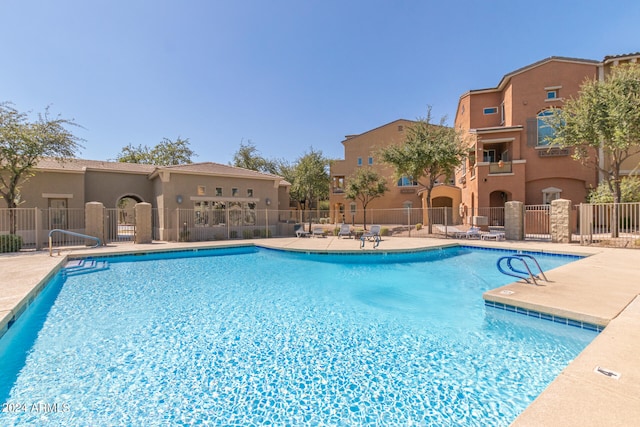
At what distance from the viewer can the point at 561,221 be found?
14445mm

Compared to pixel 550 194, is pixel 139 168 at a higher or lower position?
higher

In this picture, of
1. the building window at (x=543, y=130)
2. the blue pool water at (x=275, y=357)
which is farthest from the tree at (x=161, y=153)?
the building window at (x=543, y=130)

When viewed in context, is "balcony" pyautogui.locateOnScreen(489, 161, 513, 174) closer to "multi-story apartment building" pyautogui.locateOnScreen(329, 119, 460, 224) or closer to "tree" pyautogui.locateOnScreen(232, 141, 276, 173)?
"multi-story apartment building" pyautogui.locateOnScreen(329, 119, 460, 224)

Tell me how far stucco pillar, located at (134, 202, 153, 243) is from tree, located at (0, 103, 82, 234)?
4986 mm

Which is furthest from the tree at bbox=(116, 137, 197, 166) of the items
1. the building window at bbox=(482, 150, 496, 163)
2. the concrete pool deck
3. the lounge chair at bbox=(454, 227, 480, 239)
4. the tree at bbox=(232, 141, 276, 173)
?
the building window at bbox=(482, 150, 496, 163)

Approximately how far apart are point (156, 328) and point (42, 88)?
745 inches

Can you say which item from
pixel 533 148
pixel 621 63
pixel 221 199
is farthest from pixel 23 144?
pixel 621 63

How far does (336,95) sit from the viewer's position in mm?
23531

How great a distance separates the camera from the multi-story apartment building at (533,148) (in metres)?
19.3

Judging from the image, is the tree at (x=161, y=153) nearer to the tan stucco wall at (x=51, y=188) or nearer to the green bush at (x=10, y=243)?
the tan stucco wall at (x=51, y=188)

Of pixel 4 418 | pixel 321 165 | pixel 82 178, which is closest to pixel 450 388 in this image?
pixel 4 418

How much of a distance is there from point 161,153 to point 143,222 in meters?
26.3

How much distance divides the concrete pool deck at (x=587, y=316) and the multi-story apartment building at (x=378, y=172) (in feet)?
63.5

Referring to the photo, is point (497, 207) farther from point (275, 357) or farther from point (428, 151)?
point (275, 357)
